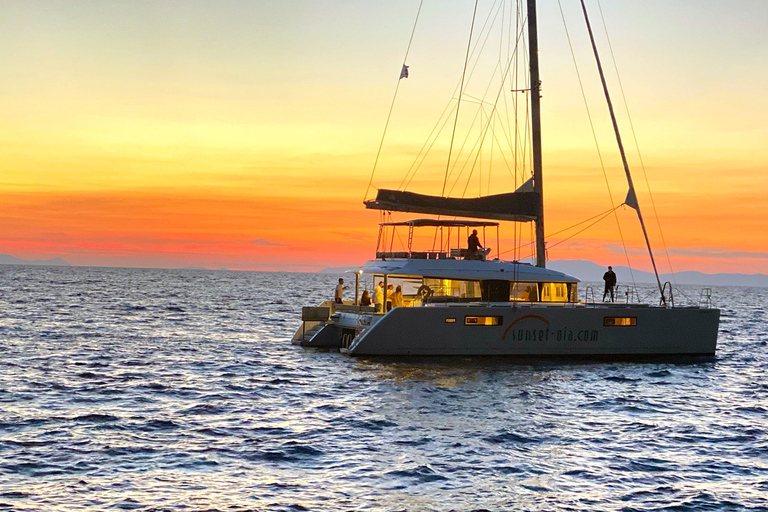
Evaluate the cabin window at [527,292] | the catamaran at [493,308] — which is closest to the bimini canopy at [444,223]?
the catamaran at [493,308]

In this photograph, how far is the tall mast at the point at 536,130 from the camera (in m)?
28.0

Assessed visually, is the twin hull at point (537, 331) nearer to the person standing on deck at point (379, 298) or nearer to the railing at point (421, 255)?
the person standing on deck at point (379, 298)

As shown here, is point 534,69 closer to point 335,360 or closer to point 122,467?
point 335,360

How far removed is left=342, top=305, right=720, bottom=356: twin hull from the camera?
76.2ft

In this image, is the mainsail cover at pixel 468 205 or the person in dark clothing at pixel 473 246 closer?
the mainsail cover at pixel 468 205

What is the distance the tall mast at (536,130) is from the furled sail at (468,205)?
465 mm

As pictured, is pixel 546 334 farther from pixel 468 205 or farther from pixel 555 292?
pixel 468 205

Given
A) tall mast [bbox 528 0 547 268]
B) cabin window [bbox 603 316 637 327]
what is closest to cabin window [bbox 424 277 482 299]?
tall mast [bbox 528 0 547 268]

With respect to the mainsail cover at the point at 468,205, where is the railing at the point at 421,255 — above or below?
below

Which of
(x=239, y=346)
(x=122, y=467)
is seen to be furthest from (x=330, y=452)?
(x=239, y=346)

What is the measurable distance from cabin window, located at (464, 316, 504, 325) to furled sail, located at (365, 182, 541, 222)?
421 centimetres

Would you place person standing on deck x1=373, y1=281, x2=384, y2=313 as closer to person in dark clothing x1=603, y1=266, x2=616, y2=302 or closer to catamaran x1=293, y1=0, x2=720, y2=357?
catamaran x1=293, y1=0, x2=720, y2=357

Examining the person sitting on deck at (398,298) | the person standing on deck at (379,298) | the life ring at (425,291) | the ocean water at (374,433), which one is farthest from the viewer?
the person standing on deck at (379,298)

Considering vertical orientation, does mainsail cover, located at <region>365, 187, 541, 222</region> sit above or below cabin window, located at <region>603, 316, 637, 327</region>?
above
